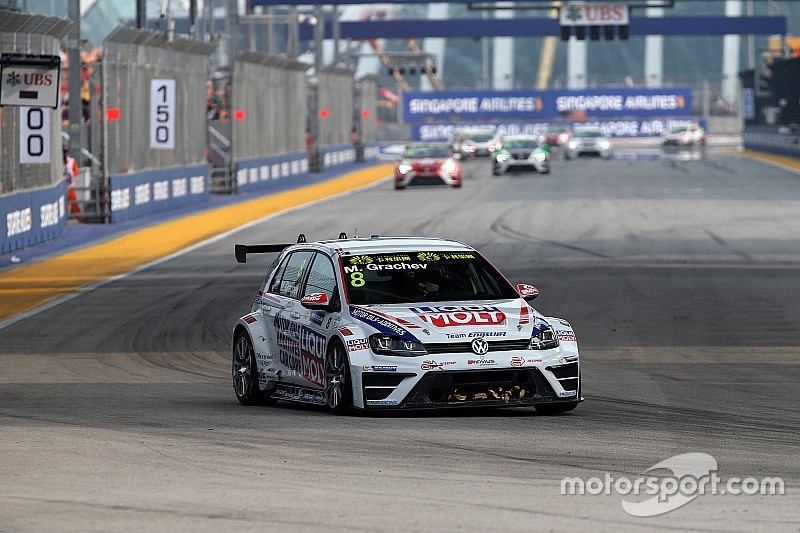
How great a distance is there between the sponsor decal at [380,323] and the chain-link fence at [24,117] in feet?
55.5

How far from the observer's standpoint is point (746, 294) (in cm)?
2139

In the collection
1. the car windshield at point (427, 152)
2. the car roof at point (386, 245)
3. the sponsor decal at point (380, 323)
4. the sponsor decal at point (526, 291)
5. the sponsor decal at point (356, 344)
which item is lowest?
the sponsor decal at point (356, 344)

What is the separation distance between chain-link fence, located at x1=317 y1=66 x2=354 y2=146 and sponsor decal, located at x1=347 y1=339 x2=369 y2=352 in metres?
57.4

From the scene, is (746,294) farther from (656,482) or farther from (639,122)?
(639,122)

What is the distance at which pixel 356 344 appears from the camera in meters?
11.3

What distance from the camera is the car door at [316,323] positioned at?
38.6ft

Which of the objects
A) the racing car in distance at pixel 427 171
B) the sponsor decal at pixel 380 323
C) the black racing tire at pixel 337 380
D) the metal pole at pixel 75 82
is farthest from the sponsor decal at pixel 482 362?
the racing car in distance at pixel 427 171

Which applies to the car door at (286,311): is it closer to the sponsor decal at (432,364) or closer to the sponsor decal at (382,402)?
the sponsor decal at (382,402)

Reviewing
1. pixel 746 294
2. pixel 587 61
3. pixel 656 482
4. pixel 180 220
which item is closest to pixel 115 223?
pixel 180 220

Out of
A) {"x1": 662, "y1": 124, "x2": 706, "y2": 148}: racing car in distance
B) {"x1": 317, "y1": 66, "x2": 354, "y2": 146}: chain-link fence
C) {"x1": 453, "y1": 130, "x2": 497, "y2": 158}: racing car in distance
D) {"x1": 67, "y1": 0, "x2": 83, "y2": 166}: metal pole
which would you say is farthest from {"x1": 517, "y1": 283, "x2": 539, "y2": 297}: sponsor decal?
{"x1": 662, "y1": 124, "x2": 706, "y2": 148}: racing car in distance

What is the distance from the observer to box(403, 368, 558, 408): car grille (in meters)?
11.1

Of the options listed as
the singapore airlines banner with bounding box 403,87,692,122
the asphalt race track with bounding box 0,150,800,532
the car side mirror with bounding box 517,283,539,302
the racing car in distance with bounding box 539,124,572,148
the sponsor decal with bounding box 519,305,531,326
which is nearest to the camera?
the asphalt race track with bounding box 0,150,800,532

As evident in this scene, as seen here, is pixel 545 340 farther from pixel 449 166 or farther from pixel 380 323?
pixel 449 166

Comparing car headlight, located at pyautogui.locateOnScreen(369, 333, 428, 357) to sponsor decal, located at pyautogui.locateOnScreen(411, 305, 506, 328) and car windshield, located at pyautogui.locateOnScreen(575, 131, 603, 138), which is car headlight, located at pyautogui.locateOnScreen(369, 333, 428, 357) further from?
car windshield, located at pyautogui.locateOnScreen(575, 131, 603, 138)
